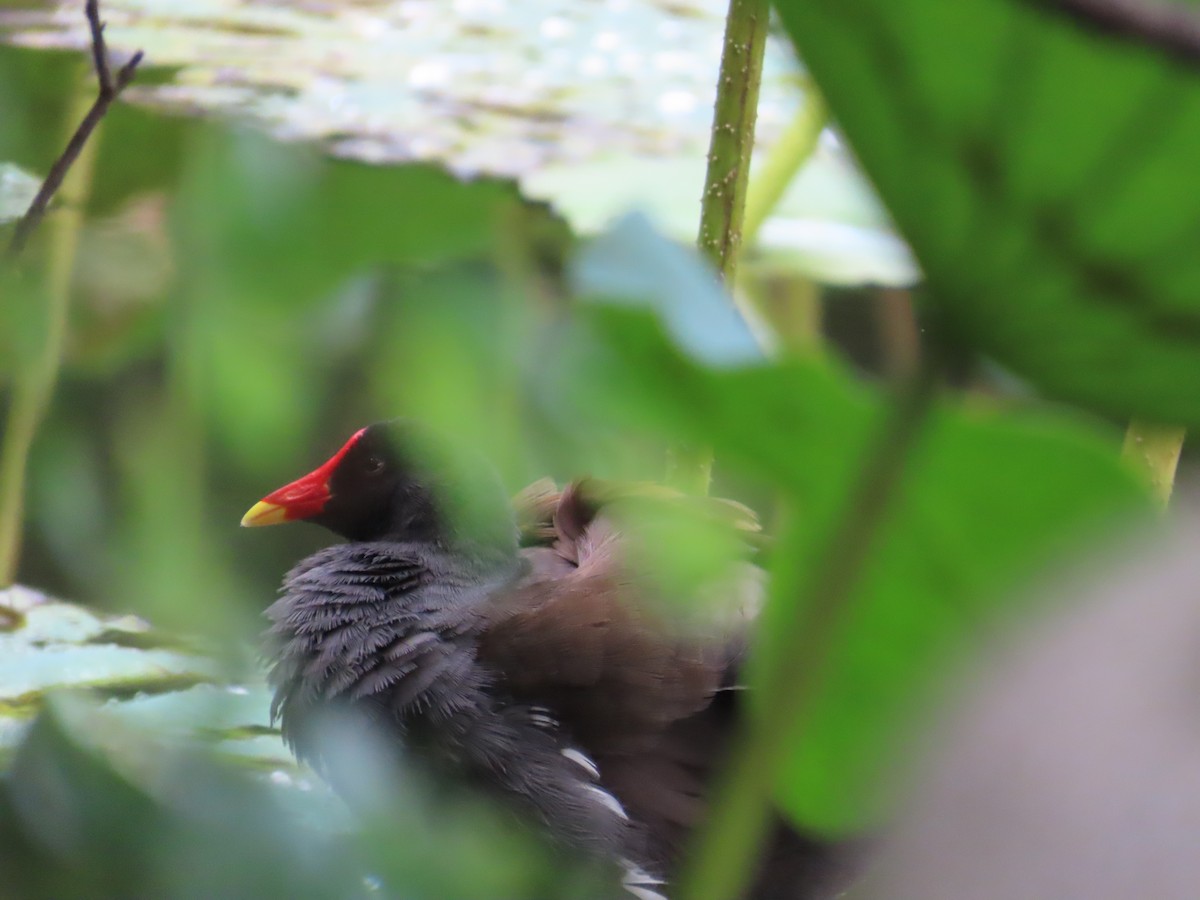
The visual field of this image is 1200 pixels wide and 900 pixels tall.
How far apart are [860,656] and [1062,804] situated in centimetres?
10

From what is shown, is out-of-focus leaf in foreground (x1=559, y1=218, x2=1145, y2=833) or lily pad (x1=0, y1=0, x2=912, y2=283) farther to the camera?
lily pad (x1=0, y1=0, x2=912, y2=283)

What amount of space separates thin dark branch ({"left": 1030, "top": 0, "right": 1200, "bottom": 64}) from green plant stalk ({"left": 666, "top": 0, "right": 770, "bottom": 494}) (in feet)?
0.98

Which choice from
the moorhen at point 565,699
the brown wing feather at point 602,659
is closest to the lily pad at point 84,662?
the moorhen at point 565,699

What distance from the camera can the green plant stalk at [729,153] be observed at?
455mm

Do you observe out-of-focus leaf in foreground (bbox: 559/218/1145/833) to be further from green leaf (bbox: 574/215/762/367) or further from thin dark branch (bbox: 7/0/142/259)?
thin dark branch (bbox: 7/0/142/259)

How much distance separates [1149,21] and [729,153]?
348mm

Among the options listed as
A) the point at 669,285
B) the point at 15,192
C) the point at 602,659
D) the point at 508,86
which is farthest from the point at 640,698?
the point at 508,86

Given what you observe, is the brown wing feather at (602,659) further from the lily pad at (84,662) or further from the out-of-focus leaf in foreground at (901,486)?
the out-of-focus leaf in foreground at (901,486)

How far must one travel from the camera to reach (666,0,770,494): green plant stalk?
45 cm

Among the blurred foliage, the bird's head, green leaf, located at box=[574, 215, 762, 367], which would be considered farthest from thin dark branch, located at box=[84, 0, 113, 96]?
the bird's head

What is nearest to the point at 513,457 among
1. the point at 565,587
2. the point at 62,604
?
the point at 565,587

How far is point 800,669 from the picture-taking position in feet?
0.56

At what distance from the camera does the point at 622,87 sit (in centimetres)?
132

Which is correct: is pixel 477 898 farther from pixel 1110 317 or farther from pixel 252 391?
pixel 252 391
